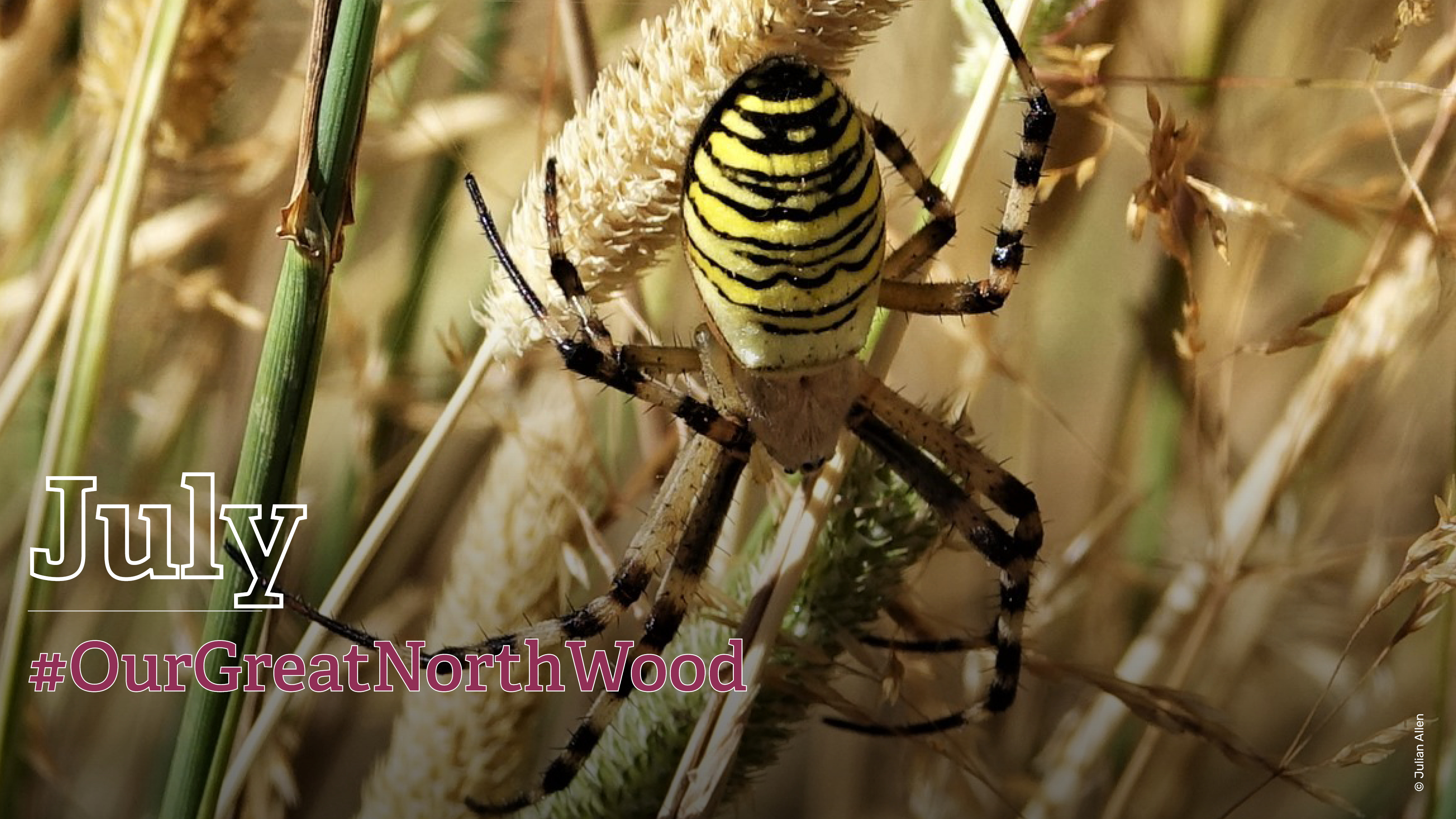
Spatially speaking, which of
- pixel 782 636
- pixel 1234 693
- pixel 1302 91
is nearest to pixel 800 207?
pixel 782 636

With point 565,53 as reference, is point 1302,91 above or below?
above

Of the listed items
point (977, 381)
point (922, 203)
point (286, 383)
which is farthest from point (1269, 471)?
point (286, 383)

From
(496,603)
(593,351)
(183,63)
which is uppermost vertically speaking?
(183,63)

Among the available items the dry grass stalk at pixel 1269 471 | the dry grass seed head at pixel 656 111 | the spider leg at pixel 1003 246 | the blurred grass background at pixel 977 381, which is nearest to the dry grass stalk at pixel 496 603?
the blurred grass background at pixel 977 381

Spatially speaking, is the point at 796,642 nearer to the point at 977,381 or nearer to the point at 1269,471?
the point at 977,381

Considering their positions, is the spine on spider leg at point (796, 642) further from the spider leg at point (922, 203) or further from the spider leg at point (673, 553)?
the spider leg at point (922, 203)

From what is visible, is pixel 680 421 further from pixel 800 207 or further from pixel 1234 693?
pixel 1234 693
